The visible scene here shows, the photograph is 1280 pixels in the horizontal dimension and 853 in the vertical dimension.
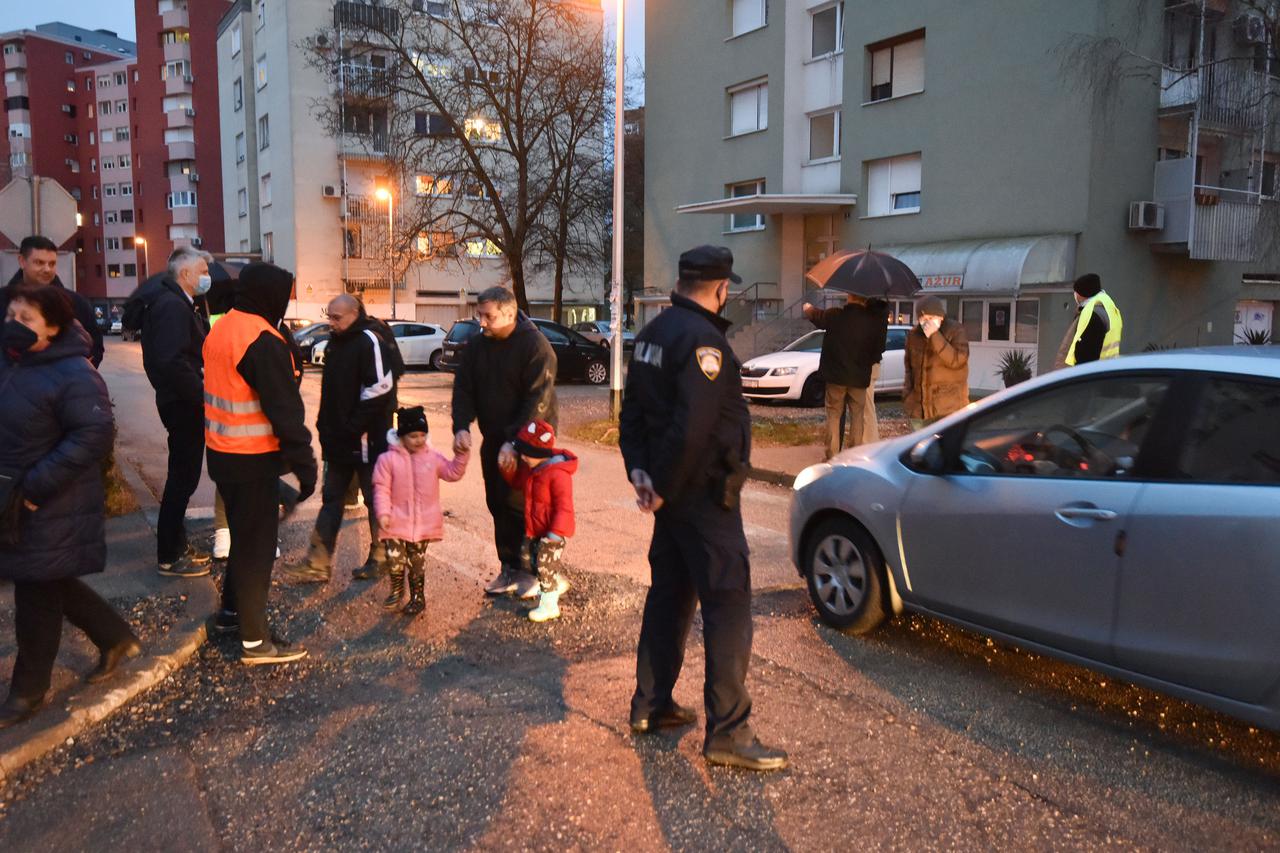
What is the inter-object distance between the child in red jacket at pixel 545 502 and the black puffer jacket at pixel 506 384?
15 cm

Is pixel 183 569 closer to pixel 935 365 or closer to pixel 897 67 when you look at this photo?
pixel 935 365

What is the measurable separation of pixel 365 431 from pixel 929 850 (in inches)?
166

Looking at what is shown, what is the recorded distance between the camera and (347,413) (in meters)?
6.17

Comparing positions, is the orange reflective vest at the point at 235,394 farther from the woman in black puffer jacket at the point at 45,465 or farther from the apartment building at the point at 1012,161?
the apartment building at the point at 1012,161

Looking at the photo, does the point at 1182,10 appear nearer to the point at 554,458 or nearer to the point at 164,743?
the point at 554,458

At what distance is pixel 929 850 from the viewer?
126 inches

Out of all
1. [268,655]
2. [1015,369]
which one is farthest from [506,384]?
[1015,369]

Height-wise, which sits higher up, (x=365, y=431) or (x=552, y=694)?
(x=365, y=431)

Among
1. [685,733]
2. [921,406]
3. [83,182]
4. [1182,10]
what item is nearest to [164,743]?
[685,733]

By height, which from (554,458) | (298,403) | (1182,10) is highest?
(1182,10)

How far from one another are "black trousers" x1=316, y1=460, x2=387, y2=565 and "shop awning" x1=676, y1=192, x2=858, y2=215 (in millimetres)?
21394

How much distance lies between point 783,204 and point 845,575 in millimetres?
23137

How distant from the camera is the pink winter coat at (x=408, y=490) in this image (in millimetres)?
5496

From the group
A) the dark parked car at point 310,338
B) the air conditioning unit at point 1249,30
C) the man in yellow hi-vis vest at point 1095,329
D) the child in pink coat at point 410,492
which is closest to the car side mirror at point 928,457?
the child in pink coat at point 410,492
